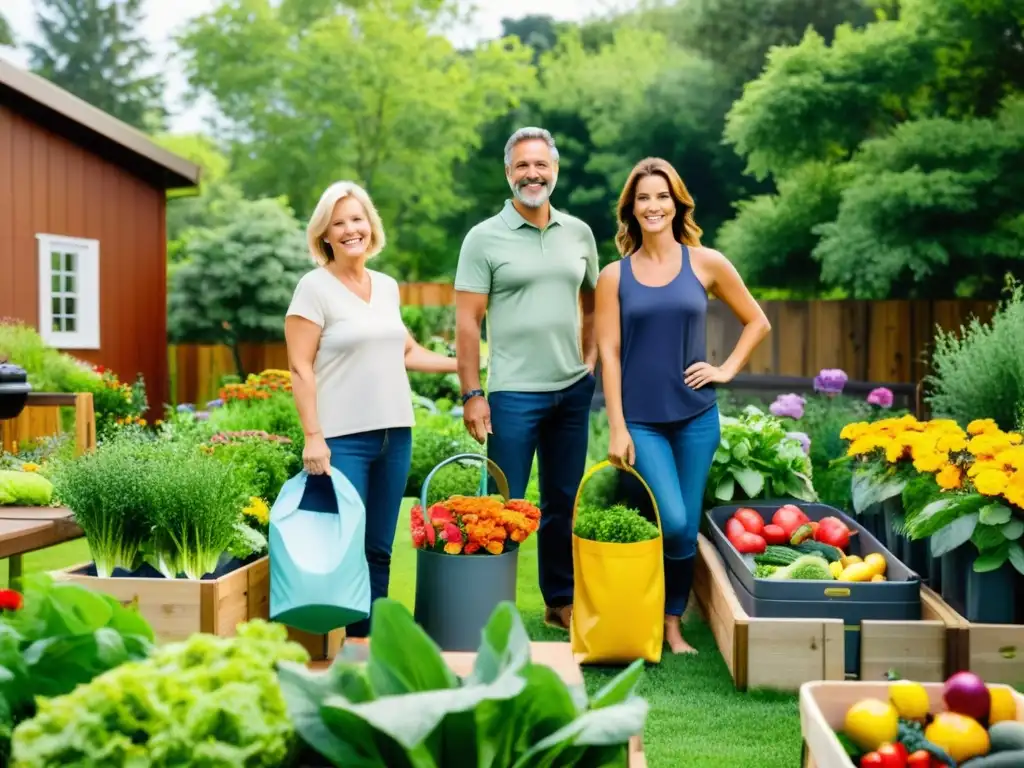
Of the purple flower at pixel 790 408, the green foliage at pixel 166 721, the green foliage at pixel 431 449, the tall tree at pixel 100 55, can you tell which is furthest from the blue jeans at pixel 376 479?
the tall tree at pixel 100 55

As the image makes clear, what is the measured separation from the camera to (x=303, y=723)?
54.7 inches

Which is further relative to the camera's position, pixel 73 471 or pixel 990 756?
pixel 73 471

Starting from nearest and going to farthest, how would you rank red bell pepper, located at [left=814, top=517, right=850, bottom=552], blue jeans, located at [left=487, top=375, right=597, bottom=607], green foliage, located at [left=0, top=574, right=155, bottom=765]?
1. green foliage, located at [left=0, top=574, right=155, bottom=765]
2. blue jeans, located at [left=487, top=375, right=597, bottom=607]
3. red bell pepper, located at [left=814, top=517, right=850, bottom=552]

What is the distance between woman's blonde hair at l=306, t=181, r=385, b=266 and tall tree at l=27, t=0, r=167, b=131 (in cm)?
3211

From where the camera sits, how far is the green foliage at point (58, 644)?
1538mm

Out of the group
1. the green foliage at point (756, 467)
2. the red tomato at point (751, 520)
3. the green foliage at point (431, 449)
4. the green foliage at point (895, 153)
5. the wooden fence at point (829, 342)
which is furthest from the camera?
the wooden fence at point (829, 342)

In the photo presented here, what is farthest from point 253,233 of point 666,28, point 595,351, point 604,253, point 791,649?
point 666,28

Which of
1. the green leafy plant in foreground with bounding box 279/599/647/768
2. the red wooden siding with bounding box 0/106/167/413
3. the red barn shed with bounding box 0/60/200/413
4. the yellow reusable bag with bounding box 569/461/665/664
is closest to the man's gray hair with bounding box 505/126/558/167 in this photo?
the yellow reusable bag with bounding box 569/461/665/664

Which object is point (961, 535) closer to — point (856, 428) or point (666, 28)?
point (856, 428)

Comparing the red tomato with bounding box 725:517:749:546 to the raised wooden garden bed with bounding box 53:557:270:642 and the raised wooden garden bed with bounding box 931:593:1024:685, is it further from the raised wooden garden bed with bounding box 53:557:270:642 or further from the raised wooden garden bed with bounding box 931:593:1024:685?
the raised wooden garden bed with bounding box 53:557:270:642

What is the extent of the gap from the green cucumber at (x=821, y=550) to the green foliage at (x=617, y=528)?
0.84 metres

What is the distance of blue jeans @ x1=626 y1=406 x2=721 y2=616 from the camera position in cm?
397

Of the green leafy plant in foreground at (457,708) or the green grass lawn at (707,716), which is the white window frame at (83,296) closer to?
the green grass lawn at (707,716)

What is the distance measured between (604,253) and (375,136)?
222 inches
